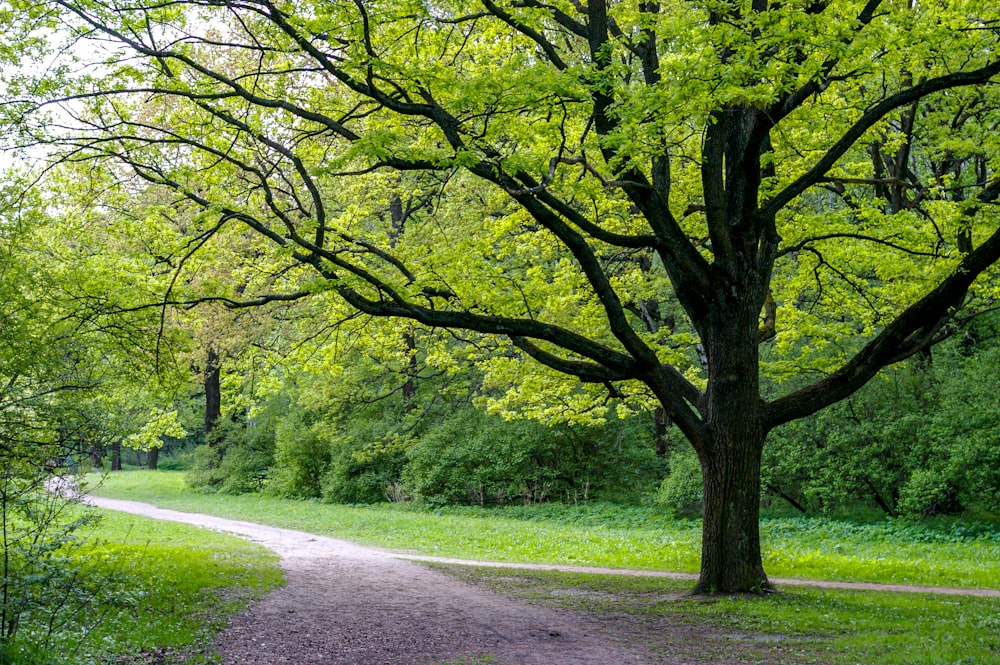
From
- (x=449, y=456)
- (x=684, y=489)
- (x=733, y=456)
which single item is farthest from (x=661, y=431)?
(x=733, y=456)

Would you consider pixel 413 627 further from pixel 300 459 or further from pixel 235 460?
pixel 235 460

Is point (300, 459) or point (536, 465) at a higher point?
point (536, 465)

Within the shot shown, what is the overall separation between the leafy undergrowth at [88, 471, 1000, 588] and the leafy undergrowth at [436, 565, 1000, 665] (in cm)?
277

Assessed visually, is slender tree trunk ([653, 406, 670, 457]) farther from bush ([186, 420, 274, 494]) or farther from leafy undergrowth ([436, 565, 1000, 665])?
bush ([186, 420, 274, 494])

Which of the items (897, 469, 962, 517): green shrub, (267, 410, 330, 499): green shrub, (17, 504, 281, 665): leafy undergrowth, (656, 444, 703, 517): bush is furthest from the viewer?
(267, 410, 330, 499): green shrub

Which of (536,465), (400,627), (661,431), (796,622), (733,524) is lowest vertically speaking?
(400,627)

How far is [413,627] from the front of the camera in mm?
8938

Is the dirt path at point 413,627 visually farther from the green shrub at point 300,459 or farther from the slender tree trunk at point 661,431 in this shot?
the green shrub at point 300,459

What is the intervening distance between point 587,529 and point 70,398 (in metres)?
16.6

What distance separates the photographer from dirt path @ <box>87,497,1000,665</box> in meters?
7.54

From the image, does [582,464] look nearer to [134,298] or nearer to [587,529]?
[587,529]

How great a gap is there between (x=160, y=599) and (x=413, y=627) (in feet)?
9.57

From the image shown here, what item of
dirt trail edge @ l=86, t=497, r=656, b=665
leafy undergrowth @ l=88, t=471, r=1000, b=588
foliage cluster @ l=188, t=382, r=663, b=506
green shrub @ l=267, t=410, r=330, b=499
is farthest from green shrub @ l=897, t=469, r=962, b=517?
green shrub @ l=267, t=410, r=330, b=499

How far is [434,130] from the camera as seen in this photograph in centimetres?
1239
